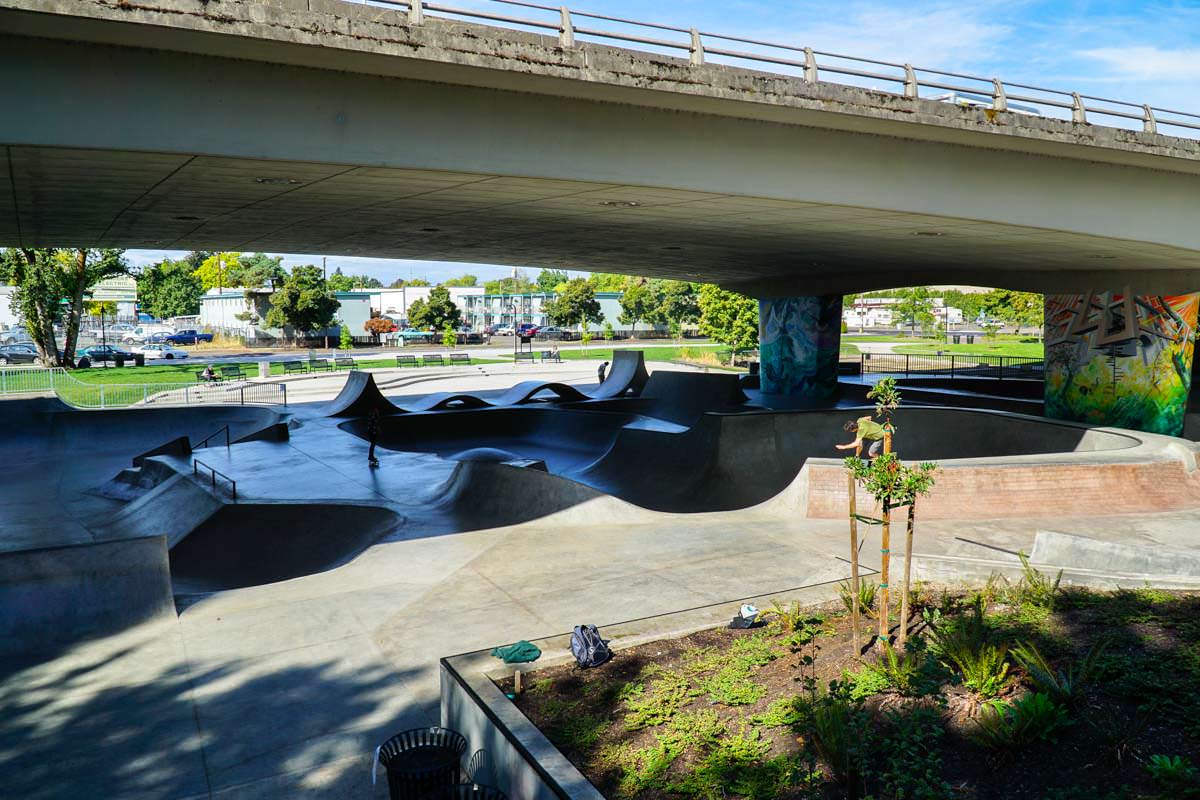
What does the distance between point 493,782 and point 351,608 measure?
189 inches

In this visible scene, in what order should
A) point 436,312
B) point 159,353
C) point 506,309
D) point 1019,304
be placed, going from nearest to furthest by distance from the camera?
1. point 1019,304
2. point 159,353
3. point 436,312
4. point 506,309

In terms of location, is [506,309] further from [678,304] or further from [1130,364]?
[1130,364]

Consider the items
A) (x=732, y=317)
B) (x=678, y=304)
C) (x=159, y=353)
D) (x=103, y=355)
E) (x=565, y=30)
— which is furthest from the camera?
(x=678, y=304)

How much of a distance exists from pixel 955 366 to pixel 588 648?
171ft

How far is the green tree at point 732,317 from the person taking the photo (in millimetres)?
58312

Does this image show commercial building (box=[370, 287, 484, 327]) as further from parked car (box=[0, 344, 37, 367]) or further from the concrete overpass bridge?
the concrete overpass bridge

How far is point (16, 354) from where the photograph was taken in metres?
58.5

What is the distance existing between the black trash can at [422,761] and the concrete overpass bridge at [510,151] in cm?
831

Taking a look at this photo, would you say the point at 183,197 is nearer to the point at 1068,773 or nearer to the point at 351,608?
the point at 351,608

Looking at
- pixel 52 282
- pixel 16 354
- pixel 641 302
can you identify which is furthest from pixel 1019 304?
pixel 16 354

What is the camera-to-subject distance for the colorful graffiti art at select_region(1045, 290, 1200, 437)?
23.2 metres

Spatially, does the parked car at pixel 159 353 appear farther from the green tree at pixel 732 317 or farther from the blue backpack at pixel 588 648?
the blue backpack at pixel 588 648

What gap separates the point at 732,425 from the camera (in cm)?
2003

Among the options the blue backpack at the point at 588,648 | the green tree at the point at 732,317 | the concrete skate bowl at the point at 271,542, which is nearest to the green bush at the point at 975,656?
the blue backpack at the point at 588,648
